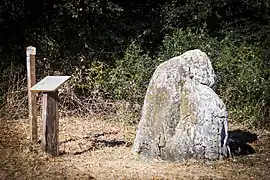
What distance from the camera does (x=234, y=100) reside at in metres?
10.0

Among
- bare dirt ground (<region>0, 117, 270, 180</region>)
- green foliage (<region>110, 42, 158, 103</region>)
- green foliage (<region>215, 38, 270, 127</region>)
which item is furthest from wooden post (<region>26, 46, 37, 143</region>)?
green foliage (<region>215, 38, 270, 127</region>)

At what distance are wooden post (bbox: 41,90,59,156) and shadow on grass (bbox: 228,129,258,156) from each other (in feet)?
8.75

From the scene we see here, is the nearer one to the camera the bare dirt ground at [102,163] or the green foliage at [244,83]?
the bare dirt ground at [102,163]

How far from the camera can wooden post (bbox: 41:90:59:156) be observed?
6879mm

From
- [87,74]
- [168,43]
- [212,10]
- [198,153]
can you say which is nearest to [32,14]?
[87,74]

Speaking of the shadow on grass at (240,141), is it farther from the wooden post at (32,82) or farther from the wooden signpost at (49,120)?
the wooden post at (32,82)

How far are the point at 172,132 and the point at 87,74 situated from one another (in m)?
4.31

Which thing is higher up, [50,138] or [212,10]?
[212,10]

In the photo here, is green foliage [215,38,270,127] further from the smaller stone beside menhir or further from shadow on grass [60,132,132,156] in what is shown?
shadow on grass [60,132,132,156]

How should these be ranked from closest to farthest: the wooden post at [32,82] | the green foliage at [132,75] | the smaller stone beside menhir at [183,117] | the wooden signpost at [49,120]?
1. the smaller stone beside menhir at [183,117]
2. the wooden signpost at [49,120]
3. the wooden post at [32,82]
4. the green foliage at [132,75]

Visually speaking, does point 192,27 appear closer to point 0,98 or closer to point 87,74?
point 87,74

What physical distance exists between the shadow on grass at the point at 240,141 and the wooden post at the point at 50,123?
267 centimetres

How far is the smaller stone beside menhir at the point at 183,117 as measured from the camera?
6.76 metres

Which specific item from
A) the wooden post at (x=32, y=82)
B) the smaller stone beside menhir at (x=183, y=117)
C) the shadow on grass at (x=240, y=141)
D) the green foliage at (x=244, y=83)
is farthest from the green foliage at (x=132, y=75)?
the wooden post at (x=32, y=82)
